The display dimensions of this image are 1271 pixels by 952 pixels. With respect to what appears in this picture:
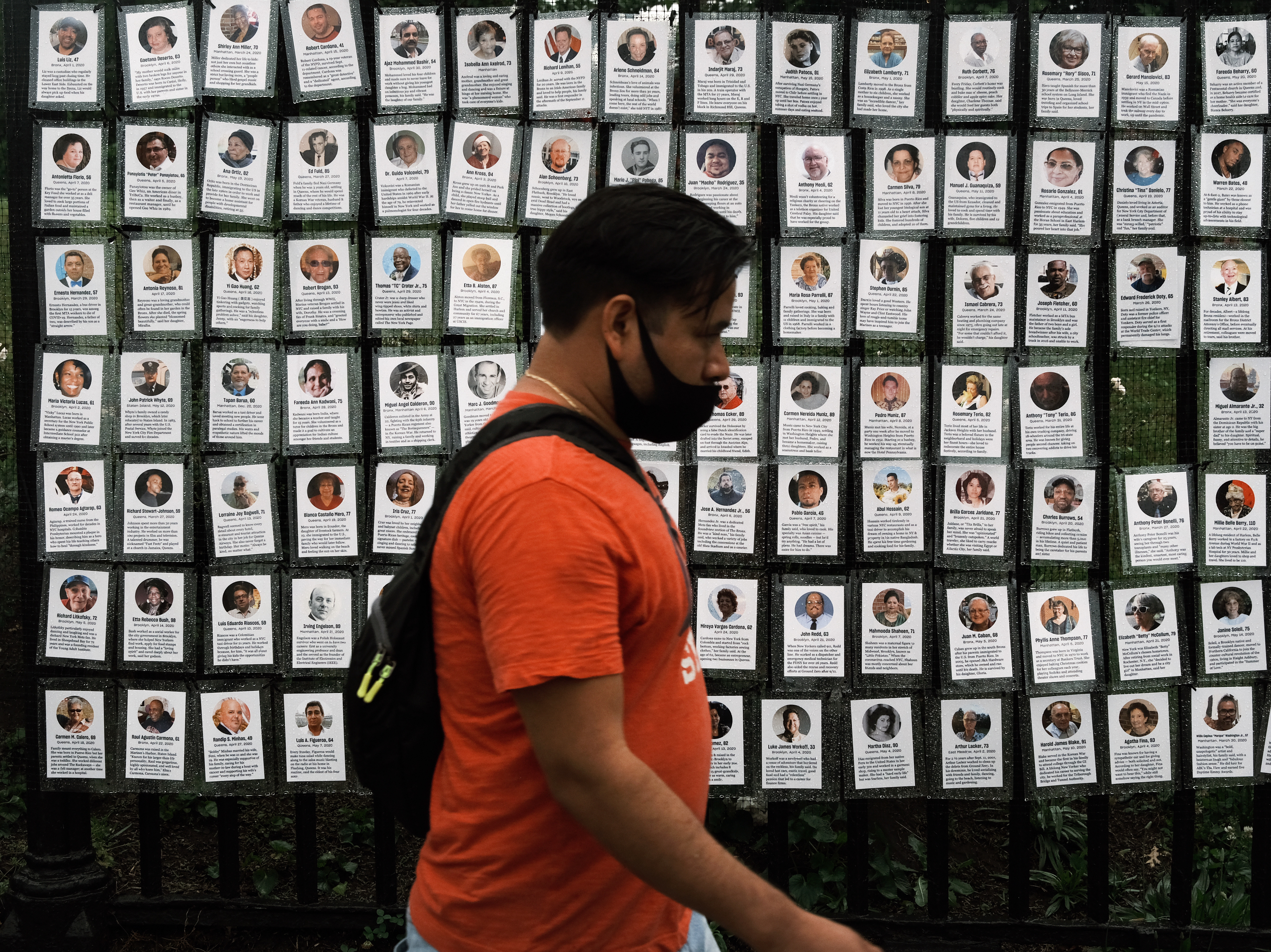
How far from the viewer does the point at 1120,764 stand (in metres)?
3.59

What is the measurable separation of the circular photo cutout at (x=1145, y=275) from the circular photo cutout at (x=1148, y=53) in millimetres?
537

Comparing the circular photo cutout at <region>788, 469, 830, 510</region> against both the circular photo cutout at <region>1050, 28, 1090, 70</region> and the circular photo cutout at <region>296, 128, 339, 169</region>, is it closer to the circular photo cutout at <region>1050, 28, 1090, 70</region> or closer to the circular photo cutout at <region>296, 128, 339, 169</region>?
the circular photo cutout at <region>1050, 28, 1090, 70</region>

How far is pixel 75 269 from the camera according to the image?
11.7 ft

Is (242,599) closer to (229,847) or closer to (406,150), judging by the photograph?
(229,847)

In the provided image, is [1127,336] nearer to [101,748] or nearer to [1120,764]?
[1120,764]

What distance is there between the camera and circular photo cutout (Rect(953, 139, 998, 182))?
3.44 meters

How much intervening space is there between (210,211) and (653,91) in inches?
53.3

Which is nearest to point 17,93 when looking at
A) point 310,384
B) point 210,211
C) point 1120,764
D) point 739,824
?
point 210,211

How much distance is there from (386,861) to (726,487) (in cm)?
154

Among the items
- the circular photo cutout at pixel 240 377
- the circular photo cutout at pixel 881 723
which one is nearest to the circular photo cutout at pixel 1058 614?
the circular photo cutout at pixel 881 723

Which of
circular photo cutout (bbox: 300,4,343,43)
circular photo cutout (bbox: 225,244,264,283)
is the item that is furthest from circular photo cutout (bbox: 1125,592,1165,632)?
circular photo cutout (bbox: 300,4,343,43)

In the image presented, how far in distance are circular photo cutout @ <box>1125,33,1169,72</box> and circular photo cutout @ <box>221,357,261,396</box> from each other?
8.93ft

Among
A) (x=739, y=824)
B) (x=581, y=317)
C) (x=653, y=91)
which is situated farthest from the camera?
(x=739, y=824)

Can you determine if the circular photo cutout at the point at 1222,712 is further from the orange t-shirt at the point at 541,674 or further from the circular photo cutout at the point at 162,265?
the circular photo cutout at the point at 162,265
